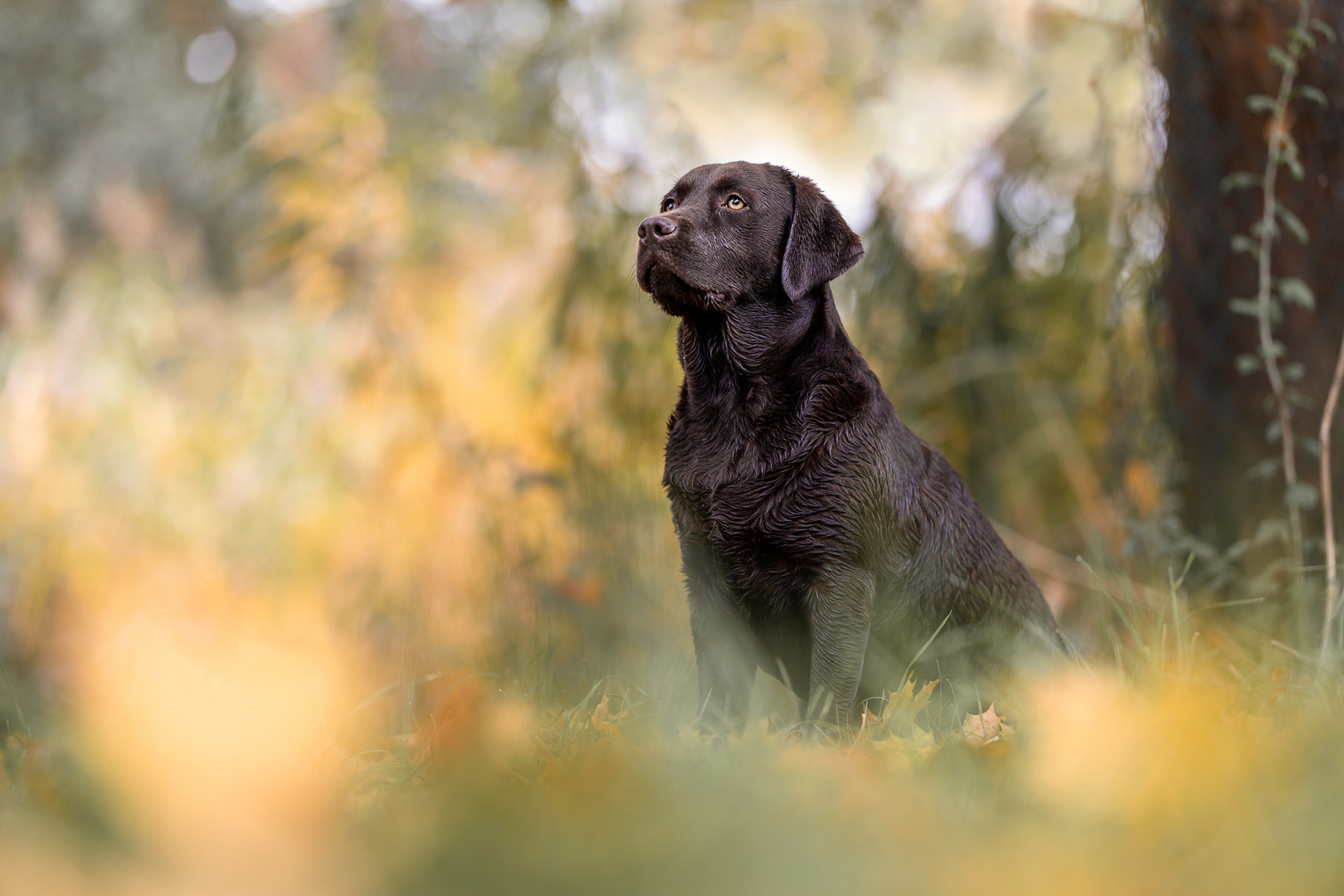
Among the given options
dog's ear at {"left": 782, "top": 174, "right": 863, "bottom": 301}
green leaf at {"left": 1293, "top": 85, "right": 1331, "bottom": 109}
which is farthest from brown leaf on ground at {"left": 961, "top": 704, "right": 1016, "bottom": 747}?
green leaf at {"left": 1293, "top": 85, "right": 1331, "bottom": 109}

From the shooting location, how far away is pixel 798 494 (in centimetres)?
224

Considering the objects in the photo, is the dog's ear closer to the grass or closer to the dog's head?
the dog's head

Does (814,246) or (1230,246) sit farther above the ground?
(814,246)

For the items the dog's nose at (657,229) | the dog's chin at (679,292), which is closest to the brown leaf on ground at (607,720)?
the dog's chin at (679,292)

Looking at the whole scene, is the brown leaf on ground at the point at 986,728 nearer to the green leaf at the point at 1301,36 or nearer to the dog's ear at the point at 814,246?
the dog's ear at the point at 814,246

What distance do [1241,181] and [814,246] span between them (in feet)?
6.30

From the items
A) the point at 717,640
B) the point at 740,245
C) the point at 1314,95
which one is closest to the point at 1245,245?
the point at 1314,95

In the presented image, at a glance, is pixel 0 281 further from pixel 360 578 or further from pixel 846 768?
pixel 846 768

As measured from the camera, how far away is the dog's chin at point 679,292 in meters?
2.43

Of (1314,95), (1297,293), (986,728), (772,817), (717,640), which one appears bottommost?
(986,728)

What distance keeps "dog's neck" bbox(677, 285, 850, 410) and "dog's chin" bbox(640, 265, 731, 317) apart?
2cm

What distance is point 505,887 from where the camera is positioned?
3.89 feet

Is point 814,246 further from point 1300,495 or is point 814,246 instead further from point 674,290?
point 1300,495

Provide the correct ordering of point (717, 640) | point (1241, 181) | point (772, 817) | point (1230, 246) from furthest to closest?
point (1230, 246) → point (1241, 181) → point (717, 640) → point (772, 817)
